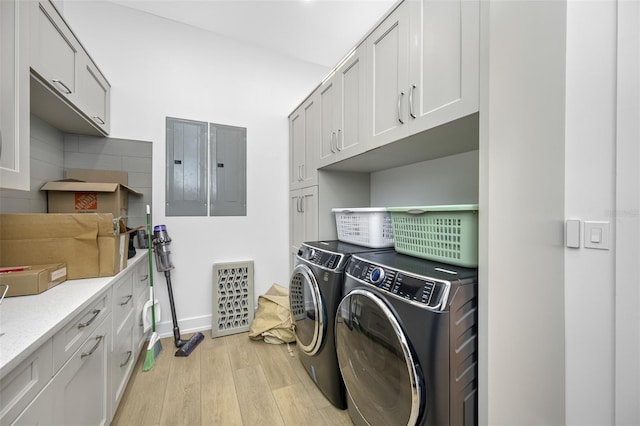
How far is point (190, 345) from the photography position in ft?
6.86

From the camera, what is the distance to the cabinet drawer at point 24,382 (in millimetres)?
628

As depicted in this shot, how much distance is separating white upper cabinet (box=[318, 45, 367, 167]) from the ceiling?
1.38ft

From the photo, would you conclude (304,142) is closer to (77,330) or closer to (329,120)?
(329,120)

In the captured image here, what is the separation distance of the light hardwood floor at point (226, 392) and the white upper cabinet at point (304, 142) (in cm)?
154

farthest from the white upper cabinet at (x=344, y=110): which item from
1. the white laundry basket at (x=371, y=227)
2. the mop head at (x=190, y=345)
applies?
the mop head at (x=190, y=345)

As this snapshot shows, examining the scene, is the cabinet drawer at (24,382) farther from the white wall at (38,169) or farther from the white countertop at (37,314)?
the white wall at (38,169)

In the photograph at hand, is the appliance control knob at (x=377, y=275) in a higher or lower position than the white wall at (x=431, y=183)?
lower

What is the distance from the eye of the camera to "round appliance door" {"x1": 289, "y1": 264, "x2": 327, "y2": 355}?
1.47m

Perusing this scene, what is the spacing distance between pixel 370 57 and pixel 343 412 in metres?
2.13

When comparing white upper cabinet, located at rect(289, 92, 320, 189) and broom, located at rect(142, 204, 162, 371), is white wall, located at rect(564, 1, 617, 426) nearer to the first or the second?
white upper cabinet, located at rect(289, 92, 320, 189)

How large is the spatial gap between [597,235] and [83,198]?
2779 mm

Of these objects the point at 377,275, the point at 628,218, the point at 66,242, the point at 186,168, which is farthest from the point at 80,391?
the point at 628,218

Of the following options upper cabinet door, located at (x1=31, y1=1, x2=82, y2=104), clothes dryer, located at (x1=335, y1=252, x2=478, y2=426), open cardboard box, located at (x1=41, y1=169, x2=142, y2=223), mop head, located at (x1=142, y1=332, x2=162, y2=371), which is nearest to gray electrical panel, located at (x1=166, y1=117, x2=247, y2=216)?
open cardboard box, located at (x1=41, y1=169, x2=142, y2=223)

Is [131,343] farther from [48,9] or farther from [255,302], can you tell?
[48,9]
